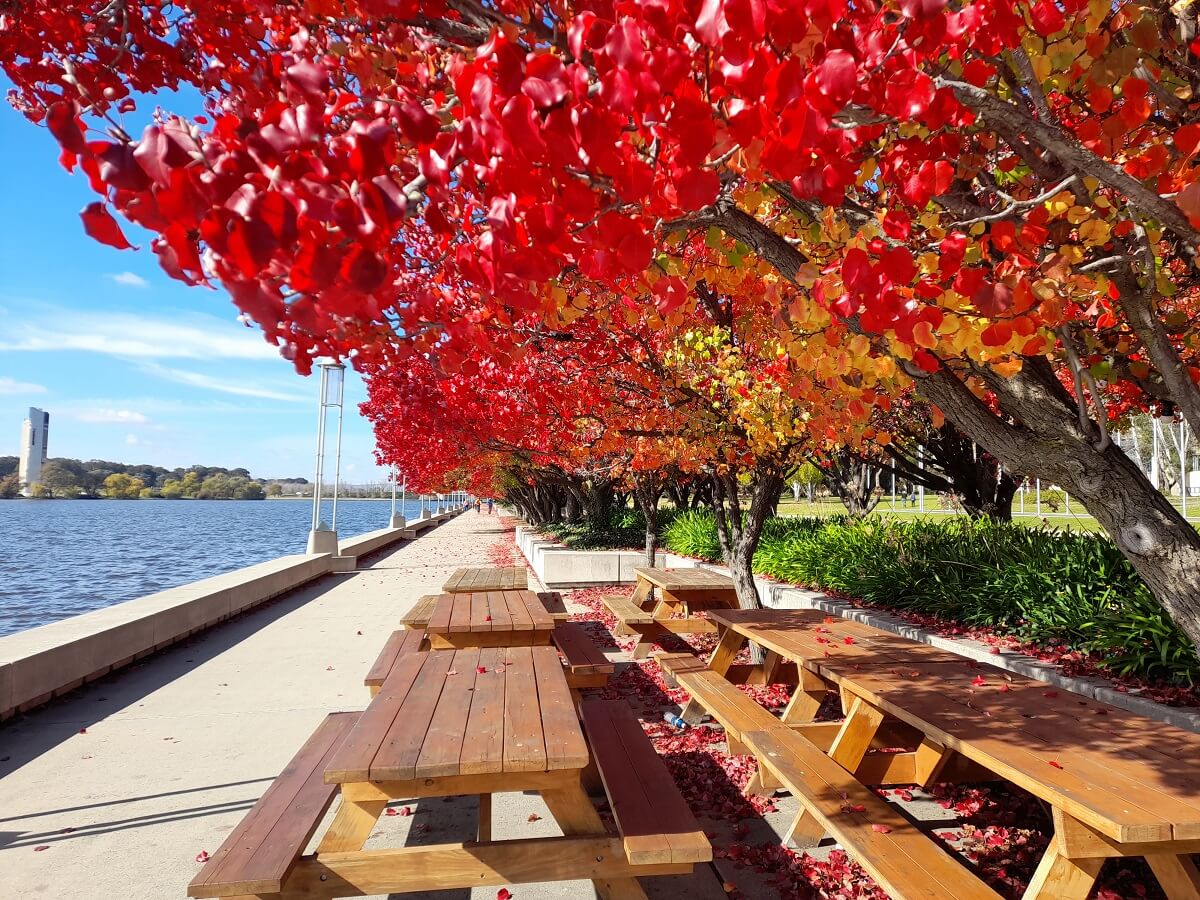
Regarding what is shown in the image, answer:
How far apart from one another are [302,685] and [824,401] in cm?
562

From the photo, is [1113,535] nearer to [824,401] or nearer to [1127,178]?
[1127,178]

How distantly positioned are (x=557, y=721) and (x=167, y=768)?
A: 340 cm

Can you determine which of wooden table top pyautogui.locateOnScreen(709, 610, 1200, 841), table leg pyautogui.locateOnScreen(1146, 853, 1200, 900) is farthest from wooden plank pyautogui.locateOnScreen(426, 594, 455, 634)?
table leg pyautogui.locateOnScreen(1146, 853, 1200, 900)

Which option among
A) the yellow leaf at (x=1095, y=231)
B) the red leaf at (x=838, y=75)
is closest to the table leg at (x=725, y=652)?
the yellow leaf at (x=1095, y=231)

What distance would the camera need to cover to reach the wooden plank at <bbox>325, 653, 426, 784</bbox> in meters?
2.75

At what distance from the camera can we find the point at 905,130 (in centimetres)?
332

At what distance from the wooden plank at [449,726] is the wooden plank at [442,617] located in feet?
4.12

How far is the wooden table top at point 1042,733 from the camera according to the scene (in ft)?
7.90

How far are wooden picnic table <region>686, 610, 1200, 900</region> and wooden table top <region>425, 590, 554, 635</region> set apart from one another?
1.87m

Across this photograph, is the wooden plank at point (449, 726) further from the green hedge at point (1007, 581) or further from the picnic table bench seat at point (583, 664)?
the green hedge at point (1007, 581)

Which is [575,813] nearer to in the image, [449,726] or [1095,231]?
[449,726]

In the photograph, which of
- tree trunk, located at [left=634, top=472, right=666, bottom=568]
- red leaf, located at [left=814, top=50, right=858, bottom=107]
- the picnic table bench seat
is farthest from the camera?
tree trunk, located at [left=634, top=472, right=666, bottom=568]

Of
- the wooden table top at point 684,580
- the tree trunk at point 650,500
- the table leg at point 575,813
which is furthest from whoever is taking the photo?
the tree trunk at point 650,500

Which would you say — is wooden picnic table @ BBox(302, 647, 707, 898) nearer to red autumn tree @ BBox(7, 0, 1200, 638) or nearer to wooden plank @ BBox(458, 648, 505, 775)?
wooden plank @ BBox(458, 648, 505, 775)
